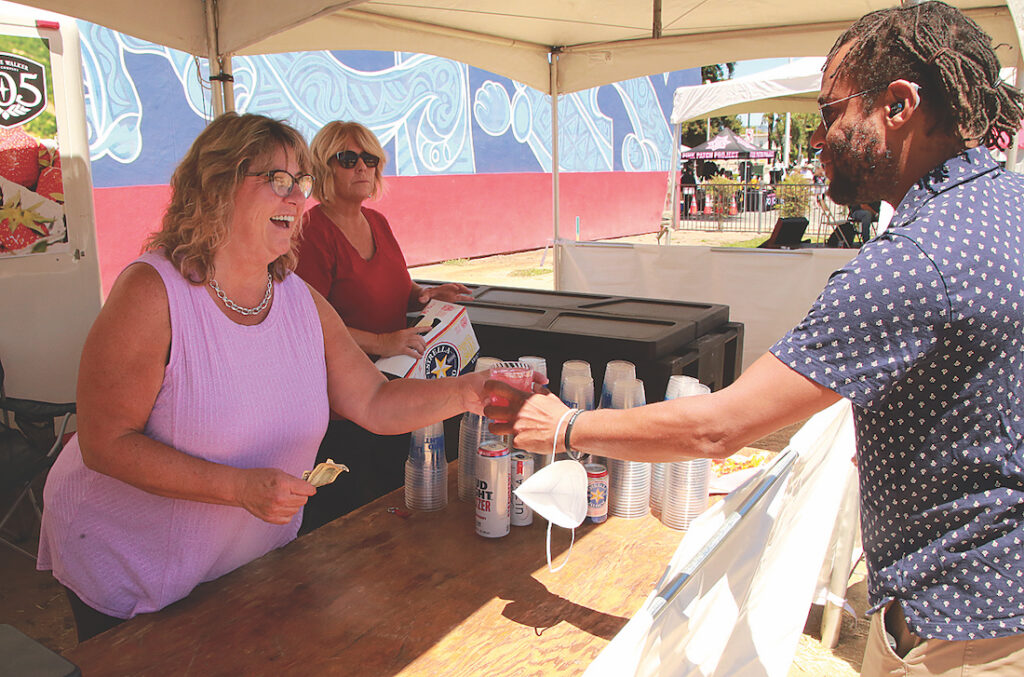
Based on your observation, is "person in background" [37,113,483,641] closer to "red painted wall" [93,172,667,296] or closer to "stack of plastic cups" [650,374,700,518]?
"stack of plastic cups" [650,374,700,518]

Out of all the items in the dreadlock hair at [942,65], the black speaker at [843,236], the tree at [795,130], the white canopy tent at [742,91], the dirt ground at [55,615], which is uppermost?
the tree at [795,130]

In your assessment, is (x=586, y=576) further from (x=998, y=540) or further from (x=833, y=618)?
(x=833, y=618)

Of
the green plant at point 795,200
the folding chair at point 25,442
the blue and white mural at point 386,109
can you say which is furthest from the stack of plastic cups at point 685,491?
the green plant at point 795,200

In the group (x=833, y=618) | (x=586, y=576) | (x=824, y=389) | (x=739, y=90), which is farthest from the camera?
(x=739, y=90)

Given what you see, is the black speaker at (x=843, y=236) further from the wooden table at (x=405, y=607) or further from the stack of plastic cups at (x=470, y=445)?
the wooden table at (x=405, y=607)

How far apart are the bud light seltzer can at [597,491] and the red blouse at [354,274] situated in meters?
1.42

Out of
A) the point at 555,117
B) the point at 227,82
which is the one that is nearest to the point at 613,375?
the point at 227,82

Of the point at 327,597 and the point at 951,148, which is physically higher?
the point at 951,148

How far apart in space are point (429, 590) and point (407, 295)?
1.82m

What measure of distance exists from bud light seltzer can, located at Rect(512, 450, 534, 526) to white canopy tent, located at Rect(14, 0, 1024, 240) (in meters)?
2.32

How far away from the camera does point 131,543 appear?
168 cm

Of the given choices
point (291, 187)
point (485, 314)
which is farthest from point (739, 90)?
point (291, 187)

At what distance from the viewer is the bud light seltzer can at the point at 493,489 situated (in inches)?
72.7

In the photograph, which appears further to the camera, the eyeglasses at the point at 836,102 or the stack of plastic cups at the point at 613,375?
the stack of plastic cups at the point at 613,375
